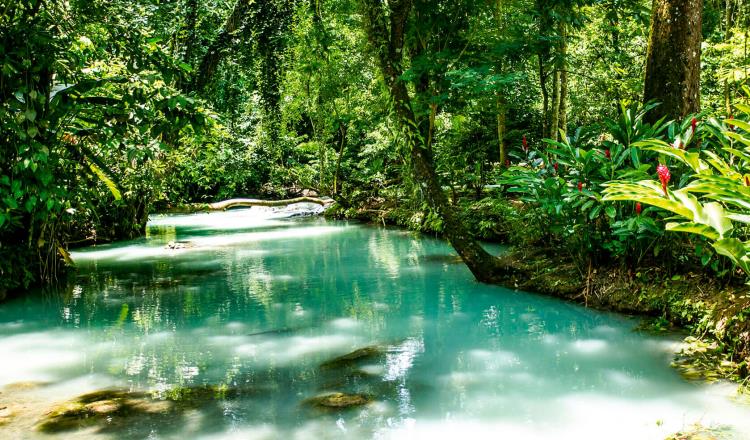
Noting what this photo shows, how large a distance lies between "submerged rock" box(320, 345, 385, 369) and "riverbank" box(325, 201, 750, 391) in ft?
7.03

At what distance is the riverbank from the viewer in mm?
3658

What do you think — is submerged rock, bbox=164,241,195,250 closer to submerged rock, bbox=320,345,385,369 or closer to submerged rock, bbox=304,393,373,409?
submerged rock, bbox=320,345,385,369

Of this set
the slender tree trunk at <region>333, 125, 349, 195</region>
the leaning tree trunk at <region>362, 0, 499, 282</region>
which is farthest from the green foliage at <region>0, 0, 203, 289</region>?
the slender tree trunk at <region>333, 125, 349, 195</region>

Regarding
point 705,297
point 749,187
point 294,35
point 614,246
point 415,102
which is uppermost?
point 294,35

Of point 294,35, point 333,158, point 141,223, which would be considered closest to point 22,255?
point 141,223

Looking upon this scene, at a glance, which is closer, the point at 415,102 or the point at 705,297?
the point at 705,297

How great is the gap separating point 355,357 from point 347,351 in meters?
0.18

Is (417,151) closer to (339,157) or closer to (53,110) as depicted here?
(53,110)

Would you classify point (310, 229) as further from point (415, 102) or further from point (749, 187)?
point (749, 187)

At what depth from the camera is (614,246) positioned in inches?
205

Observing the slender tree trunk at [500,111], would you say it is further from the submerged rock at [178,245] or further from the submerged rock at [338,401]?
the submerged rock at [338,401]

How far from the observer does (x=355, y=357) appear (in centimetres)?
428

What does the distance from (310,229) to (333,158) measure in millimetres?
4072

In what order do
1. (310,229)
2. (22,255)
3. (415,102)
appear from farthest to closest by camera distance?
(310,229), (415,102), (22,255)
